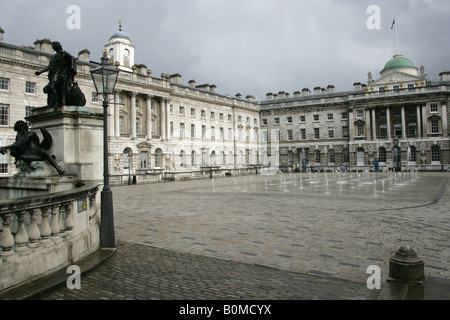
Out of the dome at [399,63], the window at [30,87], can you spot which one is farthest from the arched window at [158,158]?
the dome at [399,63]

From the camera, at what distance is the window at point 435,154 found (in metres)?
55.0

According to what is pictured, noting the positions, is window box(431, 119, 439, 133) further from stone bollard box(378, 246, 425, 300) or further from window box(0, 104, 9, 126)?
stone bollard box(378, 246, 425, 300)

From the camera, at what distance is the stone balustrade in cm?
438

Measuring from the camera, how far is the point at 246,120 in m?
66.2

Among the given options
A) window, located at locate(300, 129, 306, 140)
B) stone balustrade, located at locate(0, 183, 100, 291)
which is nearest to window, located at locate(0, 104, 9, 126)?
stone balustrade, located at locate(0, 183, 100, 291)

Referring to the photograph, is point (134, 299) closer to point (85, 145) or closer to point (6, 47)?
point (85, 145)

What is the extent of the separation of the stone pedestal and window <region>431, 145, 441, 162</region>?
59914 millimetres

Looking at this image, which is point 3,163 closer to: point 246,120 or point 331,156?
point 246,120

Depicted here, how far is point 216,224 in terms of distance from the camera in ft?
32.5

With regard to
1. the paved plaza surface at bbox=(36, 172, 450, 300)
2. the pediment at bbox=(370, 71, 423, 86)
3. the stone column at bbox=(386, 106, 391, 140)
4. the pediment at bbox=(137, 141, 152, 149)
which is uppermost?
the pediment at bbox=(370, 71, 423, 86)

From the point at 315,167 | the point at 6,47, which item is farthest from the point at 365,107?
the point at 6,47

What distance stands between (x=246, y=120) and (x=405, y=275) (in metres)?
62.0

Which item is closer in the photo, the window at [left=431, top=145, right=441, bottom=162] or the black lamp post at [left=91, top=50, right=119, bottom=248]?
the black lamp post at [left=91, top=50, right=119, bottom=248]
